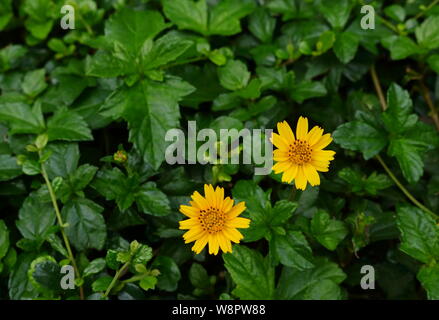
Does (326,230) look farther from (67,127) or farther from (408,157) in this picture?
(67,127)

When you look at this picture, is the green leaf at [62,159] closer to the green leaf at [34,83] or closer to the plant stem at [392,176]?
the green leaf at [34,83]

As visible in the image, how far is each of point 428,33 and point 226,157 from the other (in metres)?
0.80

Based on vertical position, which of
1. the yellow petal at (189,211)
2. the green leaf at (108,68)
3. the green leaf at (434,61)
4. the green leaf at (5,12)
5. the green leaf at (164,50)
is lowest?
the yellow petal at (189,211)

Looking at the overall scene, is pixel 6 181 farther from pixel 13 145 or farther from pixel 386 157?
pixel 386 157

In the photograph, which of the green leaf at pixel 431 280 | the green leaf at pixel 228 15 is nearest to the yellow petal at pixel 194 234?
the green leaf at pixel 431 280

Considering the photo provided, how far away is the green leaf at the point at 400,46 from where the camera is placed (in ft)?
5.49

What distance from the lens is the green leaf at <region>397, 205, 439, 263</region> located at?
53.7 inches

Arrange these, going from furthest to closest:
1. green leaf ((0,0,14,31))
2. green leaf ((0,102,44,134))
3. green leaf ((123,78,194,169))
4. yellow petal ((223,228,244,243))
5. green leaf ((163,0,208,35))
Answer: green leaf ((0,0,14,31)), green leaf ((163,0,208,35)), green leaf ((0,102,44,134)), green leaf ((123,78,194,169)), yellow petal ((223,228,244,243))

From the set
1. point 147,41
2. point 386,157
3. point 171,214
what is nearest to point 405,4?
point 386,157

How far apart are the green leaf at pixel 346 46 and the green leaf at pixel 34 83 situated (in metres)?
0.97

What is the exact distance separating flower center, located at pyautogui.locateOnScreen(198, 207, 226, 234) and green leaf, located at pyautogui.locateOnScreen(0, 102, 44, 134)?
64 cm

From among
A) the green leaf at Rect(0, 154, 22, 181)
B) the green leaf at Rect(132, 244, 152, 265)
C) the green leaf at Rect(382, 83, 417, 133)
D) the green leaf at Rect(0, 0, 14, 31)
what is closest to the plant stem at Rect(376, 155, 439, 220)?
the green leaf at Rect(382, 83, 417, 133)

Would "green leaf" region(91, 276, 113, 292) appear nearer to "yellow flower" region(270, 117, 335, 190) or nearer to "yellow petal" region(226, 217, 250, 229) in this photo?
"yellow petal" region(226, 217, 250, 229)

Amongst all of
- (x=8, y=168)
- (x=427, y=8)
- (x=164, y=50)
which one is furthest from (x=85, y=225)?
(x=427, y=8)
